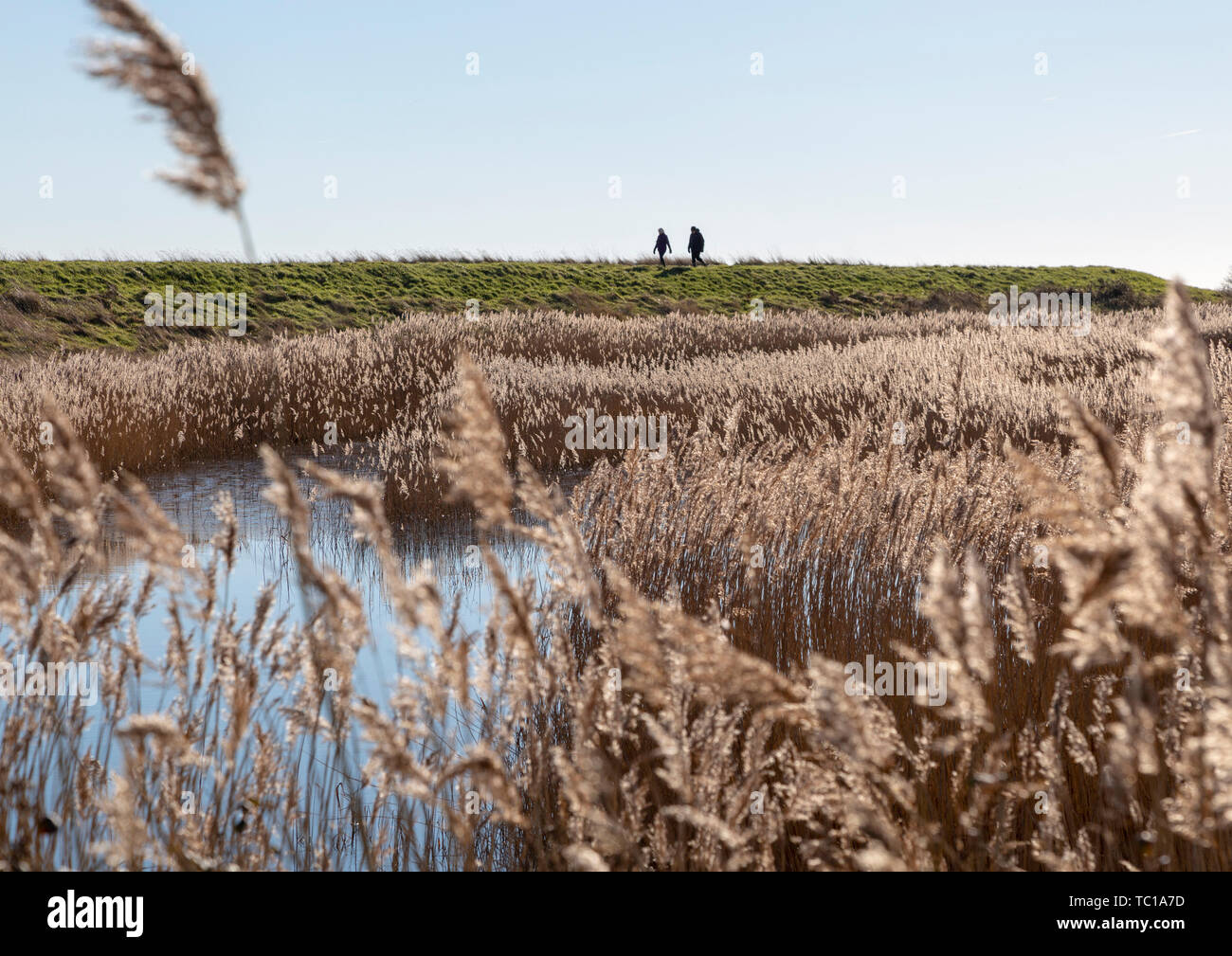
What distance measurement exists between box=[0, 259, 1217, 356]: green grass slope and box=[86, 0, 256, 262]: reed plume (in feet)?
72.5

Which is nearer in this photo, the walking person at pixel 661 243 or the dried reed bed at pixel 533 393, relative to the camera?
the dried reed bed at pixel 533 393

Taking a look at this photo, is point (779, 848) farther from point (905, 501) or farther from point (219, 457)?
point (219, 457)

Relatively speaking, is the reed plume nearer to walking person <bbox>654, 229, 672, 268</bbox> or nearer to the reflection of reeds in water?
the reflection of reeds in water

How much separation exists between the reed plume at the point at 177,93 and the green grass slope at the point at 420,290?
→ 72.5 feet

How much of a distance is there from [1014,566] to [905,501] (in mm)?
2805

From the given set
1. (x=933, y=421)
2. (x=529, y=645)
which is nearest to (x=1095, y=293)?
(x=933, y=421)

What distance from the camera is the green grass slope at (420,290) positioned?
86.5 feet

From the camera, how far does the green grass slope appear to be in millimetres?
26375

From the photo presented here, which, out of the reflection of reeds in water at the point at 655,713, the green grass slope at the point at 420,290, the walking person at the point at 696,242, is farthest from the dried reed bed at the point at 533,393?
the walking person at the point at 696,242

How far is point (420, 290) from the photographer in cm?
3712

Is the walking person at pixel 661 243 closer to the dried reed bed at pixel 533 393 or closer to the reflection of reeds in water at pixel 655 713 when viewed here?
the dried reed bed at pixel 533 393

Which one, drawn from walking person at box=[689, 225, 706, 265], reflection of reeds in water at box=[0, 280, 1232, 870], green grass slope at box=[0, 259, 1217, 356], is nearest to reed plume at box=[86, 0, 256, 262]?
reflection of reeds in water at box=[0, 280, 1232, 870]

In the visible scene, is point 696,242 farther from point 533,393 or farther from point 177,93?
point 177,93

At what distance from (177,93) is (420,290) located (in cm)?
3548
